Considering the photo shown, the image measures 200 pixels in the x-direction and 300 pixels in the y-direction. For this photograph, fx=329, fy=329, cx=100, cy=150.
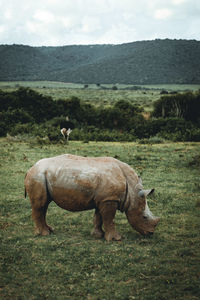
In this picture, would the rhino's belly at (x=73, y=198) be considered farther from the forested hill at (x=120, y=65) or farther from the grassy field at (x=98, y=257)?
the forested hill at (x=120, y=65)

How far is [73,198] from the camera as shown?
7.10 m

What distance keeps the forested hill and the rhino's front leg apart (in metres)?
98.4

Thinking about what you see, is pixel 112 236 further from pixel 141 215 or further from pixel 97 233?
pixel 141 215

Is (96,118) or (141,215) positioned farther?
(96,118)

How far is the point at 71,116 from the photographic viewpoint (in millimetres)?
37750

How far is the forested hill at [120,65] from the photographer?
10981 cm

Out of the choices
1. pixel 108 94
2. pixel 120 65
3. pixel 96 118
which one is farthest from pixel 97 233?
pixel 120 65

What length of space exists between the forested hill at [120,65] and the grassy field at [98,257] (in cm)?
9671

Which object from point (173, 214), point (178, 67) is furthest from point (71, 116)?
point (178, 67)

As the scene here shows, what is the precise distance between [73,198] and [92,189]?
463 millimetres

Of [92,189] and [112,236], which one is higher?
[92,189]

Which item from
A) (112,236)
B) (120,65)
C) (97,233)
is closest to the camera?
(112,236)

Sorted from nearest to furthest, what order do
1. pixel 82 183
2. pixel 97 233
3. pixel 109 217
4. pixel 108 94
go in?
1. pixel 82 183
2. pixel 109 217
3. pixel 97 233
4. pixel 108 94

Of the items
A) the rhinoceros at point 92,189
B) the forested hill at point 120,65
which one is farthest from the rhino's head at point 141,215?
the forested hill at point 120,65
